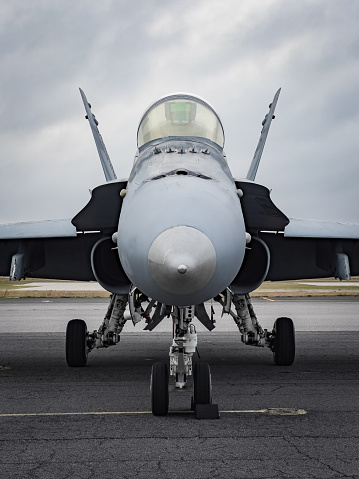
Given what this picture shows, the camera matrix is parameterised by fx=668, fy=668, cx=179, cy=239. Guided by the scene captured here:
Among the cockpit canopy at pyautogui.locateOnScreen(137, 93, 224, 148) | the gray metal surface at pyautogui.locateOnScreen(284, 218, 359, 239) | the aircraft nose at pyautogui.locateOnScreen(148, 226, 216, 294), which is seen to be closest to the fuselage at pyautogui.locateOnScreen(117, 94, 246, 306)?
the aircraft nose at pyautogui.locateOnScreen(148, 226, 216, 294)

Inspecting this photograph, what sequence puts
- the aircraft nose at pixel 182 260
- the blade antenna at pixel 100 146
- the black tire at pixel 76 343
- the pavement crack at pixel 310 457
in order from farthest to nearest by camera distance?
the blade antenna at pixel 100 146
the black tire at pixel 76 343
the aircraft nose at pixel 182 260
the pavement crack at pixel 310 457

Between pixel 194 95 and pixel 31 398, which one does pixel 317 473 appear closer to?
pixel 31 398

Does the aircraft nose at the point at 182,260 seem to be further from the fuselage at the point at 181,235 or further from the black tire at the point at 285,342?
the black tire at the point at 285,342

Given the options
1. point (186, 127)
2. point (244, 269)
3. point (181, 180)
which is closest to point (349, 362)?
point (244, 269)

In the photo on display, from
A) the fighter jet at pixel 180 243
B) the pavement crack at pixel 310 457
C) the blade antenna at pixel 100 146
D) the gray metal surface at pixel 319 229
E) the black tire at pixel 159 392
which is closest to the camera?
the pavement crack at pixel 310 457

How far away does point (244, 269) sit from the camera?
8195 millimetres

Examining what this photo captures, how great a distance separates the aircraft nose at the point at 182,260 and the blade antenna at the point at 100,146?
5928 millimetres

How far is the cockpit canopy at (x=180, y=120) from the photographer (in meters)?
8.27

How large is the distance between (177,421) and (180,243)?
2.04 m

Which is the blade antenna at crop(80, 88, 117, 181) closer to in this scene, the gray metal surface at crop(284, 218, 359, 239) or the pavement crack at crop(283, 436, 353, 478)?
the gray metal surface at crop(284, 218, 359, 239)

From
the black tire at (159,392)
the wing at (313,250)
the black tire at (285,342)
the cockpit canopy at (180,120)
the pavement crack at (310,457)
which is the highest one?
the cockpit canopy at (180,120)

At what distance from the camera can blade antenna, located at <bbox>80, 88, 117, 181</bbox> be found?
11.0 meters

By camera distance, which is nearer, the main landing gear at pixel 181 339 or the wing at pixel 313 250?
the main landing gear at pixel 181 339

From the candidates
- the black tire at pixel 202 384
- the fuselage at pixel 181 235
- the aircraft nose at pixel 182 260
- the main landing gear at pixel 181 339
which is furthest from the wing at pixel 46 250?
the aircraft nose at pixel 182 260
